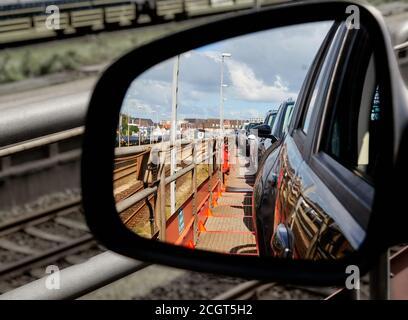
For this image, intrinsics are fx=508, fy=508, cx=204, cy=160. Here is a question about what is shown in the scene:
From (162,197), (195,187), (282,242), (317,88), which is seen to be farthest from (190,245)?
(162,197)

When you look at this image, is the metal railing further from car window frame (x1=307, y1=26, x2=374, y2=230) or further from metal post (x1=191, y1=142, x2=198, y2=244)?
car window frame (x1=307, y1=26, x2=374, y2=230)

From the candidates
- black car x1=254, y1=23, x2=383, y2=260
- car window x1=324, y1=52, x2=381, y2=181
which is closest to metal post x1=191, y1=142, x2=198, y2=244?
black car x1=254, y1=23, x2=383, y2=260

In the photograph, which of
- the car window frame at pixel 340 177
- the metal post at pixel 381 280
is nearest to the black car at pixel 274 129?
the car window frame at pixel 340 177

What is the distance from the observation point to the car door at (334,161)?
110cm

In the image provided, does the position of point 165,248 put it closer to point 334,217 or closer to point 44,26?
point 334,217

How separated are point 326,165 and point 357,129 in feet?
0.48

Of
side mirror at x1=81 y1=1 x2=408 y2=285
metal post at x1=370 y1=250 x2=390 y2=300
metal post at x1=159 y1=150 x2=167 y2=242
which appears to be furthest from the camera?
metal post at x1=159 y1=150 x2=167 y2=242

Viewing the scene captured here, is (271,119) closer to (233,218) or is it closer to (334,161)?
(334,161)

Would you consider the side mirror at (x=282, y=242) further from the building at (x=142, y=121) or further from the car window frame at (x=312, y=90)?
the building at (x=142, y=121)

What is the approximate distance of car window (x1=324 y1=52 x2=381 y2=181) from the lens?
119cm
